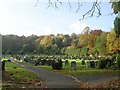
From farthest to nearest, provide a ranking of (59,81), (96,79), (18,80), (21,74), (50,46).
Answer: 1. (50,46)
2. (21,74)
3. (96,79)
4. (18,80)
5. (59,81)

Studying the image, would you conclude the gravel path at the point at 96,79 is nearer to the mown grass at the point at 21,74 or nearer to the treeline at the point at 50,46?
the mown grass at the point at 21,74

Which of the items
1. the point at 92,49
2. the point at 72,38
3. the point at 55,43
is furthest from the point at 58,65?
the point at 72,38

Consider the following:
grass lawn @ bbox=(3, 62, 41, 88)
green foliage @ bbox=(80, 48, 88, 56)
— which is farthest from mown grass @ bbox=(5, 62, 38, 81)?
green foliage @ bbox=(80, 48, 88, 56)

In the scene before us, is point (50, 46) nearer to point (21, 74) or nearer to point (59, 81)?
point (21, 74)

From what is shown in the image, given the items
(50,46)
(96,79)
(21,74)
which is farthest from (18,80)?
(50,46)

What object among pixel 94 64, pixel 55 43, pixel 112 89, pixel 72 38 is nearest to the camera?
pixel 112 89

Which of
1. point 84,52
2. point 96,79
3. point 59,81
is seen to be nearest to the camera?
point 59,81

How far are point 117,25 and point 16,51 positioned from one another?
51.5 metres

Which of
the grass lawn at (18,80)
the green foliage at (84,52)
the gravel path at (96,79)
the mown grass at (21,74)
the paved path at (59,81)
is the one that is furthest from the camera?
the green foliage at (84,52)

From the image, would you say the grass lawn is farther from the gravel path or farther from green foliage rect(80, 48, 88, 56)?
green foliage rect(80, 48, 88, 56)

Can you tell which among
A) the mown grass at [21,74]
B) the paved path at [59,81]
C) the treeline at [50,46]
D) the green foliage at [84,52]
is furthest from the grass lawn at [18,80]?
the green foliage at [84,52]

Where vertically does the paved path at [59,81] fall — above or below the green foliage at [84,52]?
below

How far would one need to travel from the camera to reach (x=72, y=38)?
334 ft

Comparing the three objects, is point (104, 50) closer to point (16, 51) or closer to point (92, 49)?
point (92, 49)
